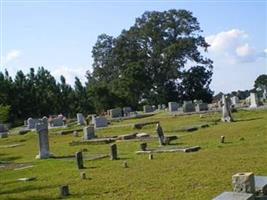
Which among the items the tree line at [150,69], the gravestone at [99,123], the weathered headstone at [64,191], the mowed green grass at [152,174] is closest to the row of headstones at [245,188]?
the mowed green grass at [152,174]

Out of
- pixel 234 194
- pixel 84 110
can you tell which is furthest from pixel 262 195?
pixel 84 110

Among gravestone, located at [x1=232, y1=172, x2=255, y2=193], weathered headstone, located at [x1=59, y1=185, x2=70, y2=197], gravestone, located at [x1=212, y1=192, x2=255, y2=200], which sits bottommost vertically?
weathered headstone, located at [x1=59, y1=185, x2=70, y2=197]

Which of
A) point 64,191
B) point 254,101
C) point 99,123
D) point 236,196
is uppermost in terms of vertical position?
point 254,101

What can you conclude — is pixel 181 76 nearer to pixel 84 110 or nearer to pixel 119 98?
pixel 119 98

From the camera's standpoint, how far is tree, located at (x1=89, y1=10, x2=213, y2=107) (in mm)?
72562

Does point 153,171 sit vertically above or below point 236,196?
below

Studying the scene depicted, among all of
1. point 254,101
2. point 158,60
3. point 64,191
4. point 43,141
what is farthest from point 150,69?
point 64,191

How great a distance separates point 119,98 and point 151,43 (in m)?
9.22

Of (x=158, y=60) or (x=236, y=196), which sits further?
(x=158, y=60)

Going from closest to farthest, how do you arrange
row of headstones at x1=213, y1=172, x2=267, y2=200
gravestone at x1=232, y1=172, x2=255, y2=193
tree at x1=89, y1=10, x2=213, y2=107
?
row of headstones at x1=213, y1=172, x2=267, y2=200, gravestone at x1=232, y1=172, x2=255, y2=193, tree at x1=89, y1=10, x2=213, y2=107

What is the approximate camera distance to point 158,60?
244 feet

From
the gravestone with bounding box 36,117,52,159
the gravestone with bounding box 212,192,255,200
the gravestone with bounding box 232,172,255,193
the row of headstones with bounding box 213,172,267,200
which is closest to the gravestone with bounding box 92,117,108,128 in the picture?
the gravestone with bounding box 36,117,52,159

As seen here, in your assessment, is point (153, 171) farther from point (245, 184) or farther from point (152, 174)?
point (245, 184)

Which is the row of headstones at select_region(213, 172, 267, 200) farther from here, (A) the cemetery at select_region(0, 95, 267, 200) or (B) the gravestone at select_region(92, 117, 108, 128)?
(B) the gravestone at select_region(92, 117, 108, 128)
